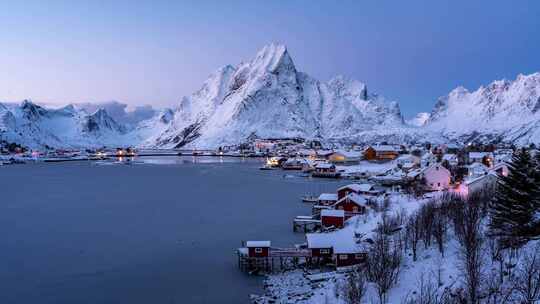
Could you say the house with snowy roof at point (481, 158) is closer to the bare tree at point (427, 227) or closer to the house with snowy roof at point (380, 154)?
the house with snowy roof at point (380, 154)

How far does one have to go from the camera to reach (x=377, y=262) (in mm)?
19125

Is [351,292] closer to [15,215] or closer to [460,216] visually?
[460,216]

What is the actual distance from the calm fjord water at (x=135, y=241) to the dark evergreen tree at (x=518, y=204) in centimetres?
1235

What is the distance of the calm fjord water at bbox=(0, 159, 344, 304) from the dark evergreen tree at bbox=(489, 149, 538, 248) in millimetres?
12351

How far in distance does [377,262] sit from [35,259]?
73.8ft

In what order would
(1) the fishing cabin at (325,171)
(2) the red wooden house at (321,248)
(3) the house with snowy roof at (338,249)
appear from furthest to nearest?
1. (1) the fishing cabin at (325,171)
2. (2) the red wooden house at (321,248)
3. (3) the house with snowy roof at (338,249)

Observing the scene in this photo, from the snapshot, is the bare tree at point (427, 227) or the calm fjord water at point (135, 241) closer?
the bare tree at point (427, 227)

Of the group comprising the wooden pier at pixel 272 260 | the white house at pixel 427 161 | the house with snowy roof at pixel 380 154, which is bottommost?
the wooden pier at pixel 272 260

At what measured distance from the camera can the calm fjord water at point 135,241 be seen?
2341 centimetres

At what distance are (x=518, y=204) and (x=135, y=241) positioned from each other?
25.6m

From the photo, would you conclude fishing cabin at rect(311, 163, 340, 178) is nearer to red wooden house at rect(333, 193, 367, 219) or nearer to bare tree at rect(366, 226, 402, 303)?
red wooden house at rect(333, 193, 367, 219)

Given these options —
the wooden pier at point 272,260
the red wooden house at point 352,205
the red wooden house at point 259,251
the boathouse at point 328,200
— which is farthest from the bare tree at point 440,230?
the boathouse at point 328,200

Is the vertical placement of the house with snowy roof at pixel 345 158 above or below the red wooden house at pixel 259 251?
above

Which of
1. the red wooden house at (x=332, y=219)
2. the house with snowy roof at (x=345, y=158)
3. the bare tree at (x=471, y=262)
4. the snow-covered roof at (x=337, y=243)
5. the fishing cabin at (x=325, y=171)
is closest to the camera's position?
the bare tree at (x=471, y=262)
